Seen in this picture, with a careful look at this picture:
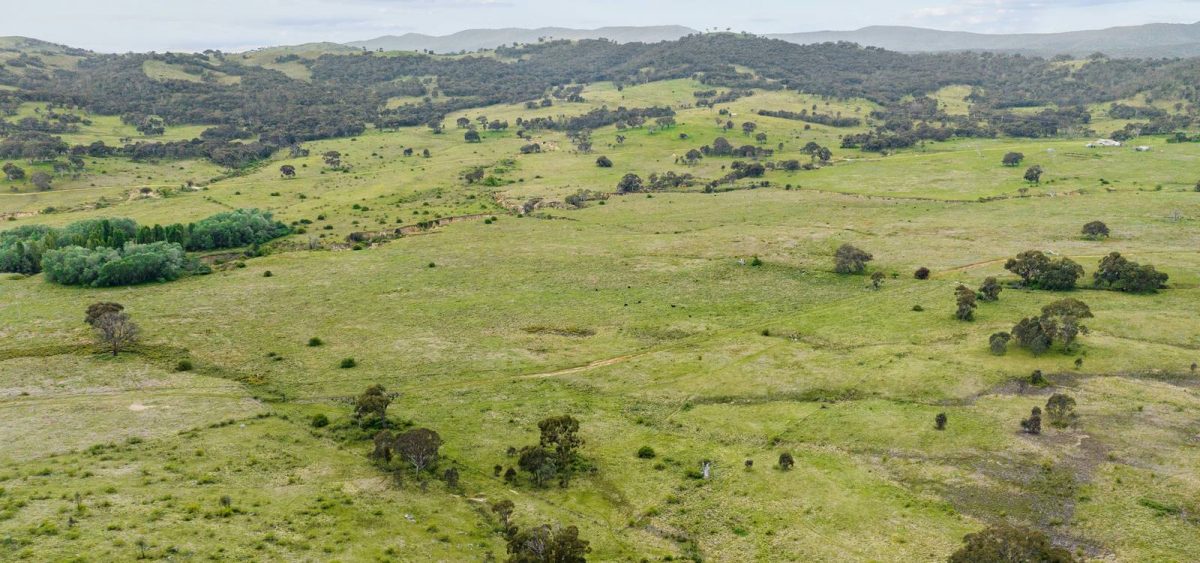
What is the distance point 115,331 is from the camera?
254 feet

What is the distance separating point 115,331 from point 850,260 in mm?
98594

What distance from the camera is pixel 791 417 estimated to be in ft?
210

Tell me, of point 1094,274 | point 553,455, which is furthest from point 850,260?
point 553,455

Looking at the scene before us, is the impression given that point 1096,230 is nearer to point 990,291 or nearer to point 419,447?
point 990,291

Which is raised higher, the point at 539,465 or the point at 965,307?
the point at 965,307

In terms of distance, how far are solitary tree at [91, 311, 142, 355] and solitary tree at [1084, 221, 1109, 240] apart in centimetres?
14445

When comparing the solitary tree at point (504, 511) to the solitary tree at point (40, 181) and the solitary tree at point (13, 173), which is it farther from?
the solitary tree at point (13, 173)

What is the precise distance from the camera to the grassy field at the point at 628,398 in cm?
4584

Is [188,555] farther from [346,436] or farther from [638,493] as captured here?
[638,493]

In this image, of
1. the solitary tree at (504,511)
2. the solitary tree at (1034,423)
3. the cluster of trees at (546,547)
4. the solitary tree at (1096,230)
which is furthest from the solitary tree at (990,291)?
the solitary tree at (504,511)

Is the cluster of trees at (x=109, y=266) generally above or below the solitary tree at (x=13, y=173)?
below

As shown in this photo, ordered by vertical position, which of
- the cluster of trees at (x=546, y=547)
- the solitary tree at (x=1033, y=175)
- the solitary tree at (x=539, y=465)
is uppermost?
the solitary tree at (x=1033, y=175)

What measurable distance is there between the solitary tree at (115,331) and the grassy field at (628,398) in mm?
1878

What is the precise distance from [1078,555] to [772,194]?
135009mm
